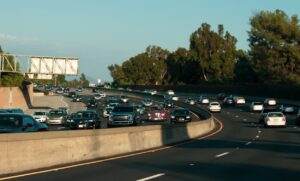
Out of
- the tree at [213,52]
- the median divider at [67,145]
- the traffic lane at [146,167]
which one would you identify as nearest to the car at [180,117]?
the median divider at [67,145]

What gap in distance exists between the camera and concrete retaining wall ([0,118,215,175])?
1642 cm

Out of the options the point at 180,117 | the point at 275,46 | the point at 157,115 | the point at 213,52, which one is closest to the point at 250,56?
the point at 275,46

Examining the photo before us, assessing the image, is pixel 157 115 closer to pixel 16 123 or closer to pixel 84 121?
pixel 84 121

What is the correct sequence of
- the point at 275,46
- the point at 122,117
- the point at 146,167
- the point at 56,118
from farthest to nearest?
the point at 275,46 → the point at 56,118 → the point at 122,117 → the point at 146,167

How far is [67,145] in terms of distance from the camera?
1959 cm

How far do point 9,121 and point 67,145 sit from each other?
8.39ft

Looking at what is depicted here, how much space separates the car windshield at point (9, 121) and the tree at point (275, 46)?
92.0 metres

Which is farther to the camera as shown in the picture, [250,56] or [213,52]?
[213,52]

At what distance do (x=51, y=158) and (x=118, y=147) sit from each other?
19.2 feet

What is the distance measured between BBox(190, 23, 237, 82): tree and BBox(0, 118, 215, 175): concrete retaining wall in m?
132

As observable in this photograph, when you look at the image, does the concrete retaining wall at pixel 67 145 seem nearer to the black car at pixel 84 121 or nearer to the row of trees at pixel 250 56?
the black car at pixel 84 121

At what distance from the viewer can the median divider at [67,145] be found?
1642 centimetres

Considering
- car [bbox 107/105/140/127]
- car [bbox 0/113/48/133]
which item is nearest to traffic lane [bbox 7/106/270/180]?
car [bbox 0/113/48/133]

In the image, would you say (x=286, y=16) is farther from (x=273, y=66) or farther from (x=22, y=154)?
(x=22, y=154)
